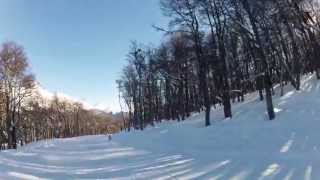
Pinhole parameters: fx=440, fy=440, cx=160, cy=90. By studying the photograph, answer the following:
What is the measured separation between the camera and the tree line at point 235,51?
28.3m

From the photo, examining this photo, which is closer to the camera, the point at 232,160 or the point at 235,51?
the point at 232,160

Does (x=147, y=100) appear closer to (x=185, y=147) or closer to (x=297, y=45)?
(x=297, y=45)

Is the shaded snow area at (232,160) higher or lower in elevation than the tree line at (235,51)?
lower

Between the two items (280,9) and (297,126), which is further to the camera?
(280,9)

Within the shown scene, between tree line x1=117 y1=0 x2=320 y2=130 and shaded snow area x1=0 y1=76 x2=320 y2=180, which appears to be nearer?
shaded snow area x1=0 y1=76 x2=320 y2=180

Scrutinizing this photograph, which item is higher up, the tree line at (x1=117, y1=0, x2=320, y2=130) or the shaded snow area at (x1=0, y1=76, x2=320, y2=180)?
Answer: the tree line at (x1=117, y1=0, x2=320, y2=130)

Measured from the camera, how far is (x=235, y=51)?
47812mm

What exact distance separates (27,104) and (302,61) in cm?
3368

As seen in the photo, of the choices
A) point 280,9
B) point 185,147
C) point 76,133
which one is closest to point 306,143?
point 185,147

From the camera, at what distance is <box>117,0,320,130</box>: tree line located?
92.9 ft

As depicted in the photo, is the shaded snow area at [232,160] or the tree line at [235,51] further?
the tree line at [235,51]

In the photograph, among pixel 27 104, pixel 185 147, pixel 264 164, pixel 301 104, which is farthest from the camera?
pixel 27 104

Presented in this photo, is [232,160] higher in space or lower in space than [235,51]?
lower

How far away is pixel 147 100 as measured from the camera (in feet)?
232
